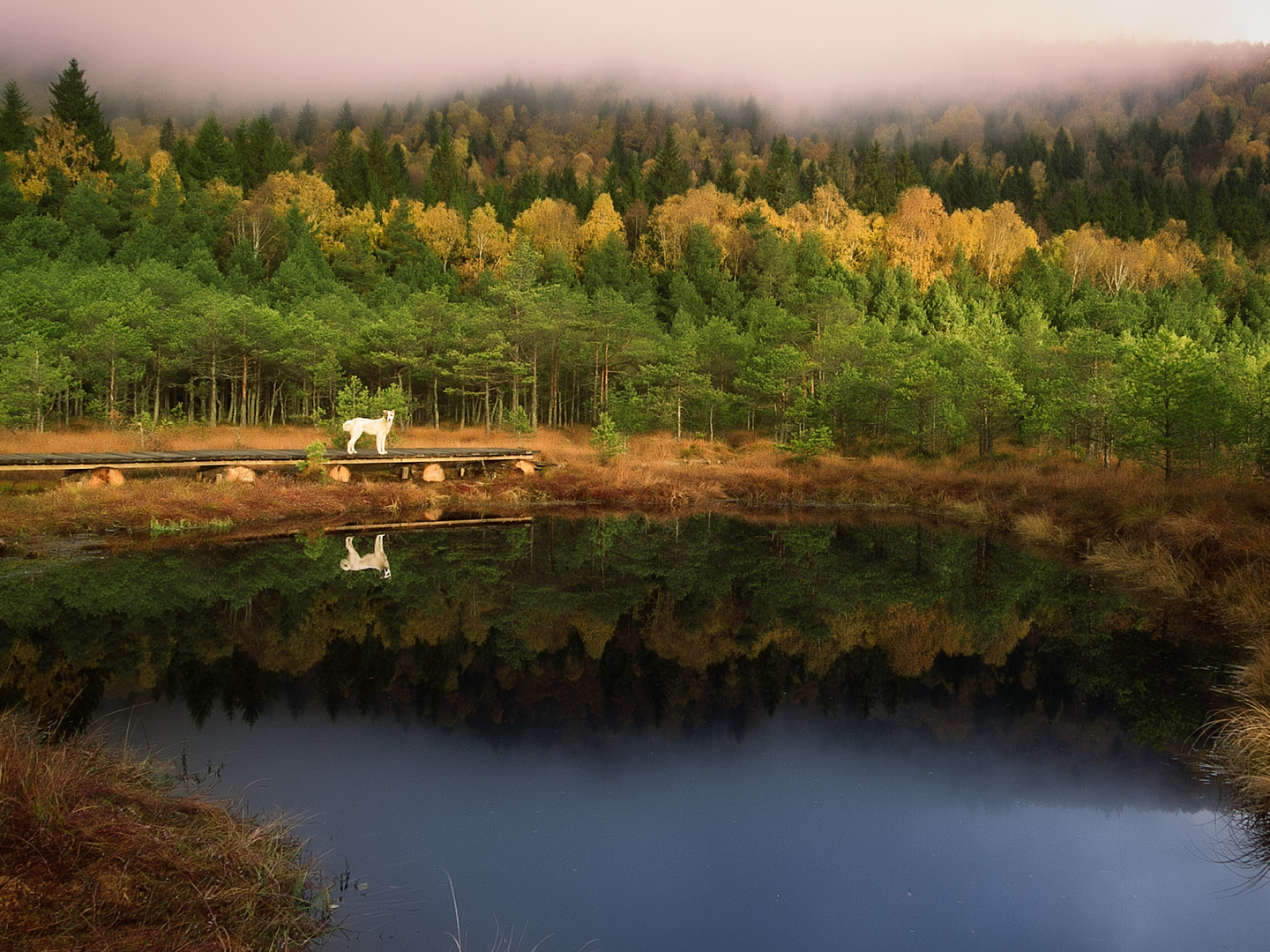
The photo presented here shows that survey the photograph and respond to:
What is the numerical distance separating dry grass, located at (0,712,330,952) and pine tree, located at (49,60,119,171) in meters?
89.8

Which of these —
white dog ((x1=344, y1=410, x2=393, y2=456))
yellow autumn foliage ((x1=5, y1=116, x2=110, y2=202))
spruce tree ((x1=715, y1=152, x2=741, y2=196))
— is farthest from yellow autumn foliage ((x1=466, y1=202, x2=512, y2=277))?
white dog ((x1=344, y1=410, x2=393, y2=456))

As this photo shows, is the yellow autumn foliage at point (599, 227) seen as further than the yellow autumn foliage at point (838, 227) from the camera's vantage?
No

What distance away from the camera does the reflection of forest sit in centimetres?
1096

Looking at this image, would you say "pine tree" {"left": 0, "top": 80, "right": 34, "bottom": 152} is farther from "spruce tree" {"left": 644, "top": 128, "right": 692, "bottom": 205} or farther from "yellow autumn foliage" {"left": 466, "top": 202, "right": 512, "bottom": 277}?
"spruce tree" {"left": 644, "top": 128, "right": 692, "bottom": 205}

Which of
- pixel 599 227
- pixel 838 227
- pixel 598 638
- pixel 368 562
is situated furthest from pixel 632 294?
pixel 598 638

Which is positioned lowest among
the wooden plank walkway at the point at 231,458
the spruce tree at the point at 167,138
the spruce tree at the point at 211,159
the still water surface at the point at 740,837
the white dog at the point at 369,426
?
the still water surface at the point at 740,837

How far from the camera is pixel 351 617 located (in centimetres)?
1465

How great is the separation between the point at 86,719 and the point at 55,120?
91.8 metres

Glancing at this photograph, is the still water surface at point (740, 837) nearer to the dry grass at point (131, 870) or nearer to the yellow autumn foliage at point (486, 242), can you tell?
the dry grass at point (131, 870)

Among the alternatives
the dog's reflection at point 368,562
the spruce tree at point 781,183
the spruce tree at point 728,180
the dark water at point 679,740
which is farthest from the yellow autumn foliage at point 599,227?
the dark water at point 679,740

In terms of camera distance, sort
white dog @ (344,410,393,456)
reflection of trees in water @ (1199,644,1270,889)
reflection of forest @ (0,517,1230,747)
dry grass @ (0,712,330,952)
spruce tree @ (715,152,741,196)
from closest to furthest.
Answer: dry grass @ (0,712,330,952) → reflection of trees in water @ (1199,644,1270,889) → reflection of forest @ (0,517,1230,747) → white dog @ (344,410,393,456) → spruce tree @ (715,152,741,196)

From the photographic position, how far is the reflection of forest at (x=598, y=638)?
1096 centimetres

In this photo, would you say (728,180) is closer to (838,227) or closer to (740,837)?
(838,227)

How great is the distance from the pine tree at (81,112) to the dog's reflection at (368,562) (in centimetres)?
7698
